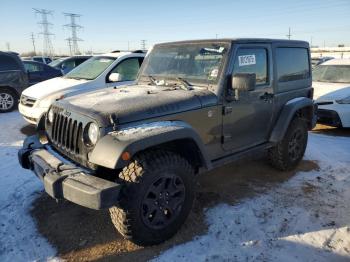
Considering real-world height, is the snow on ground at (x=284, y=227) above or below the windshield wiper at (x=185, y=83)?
below

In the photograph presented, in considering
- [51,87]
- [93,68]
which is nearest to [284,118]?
[93,68]

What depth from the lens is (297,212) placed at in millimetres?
3918

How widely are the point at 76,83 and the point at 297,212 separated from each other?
5275 mm

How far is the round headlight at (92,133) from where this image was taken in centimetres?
304

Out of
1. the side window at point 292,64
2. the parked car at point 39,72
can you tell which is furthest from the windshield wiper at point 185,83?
the parked car at point 39,72

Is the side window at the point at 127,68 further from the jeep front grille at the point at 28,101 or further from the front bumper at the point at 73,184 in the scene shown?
the front bumper at the point at 73,184

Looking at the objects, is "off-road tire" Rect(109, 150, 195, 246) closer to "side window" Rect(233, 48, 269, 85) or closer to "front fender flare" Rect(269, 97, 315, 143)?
"side window" Rect(233, 48, 269, 85)

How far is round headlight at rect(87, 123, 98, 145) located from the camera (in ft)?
9.99

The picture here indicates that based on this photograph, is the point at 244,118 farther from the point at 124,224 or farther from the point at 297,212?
the point at 124,224

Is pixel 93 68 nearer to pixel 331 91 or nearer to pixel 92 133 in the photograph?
pixel 92 133

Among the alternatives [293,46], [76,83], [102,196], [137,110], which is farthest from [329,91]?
[102,196]

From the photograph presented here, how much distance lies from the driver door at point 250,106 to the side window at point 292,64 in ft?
0.89

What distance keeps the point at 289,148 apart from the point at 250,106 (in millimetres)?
1314

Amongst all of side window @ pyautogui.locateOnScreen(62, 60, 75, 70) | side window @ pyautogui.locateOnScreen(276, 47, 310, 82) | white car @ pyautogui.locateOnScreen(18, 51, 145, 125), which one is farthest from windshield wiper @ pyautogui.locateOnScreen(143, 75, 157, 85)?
side window @ pyautogui.locateOnScreen(62, 60, 75, 70)
